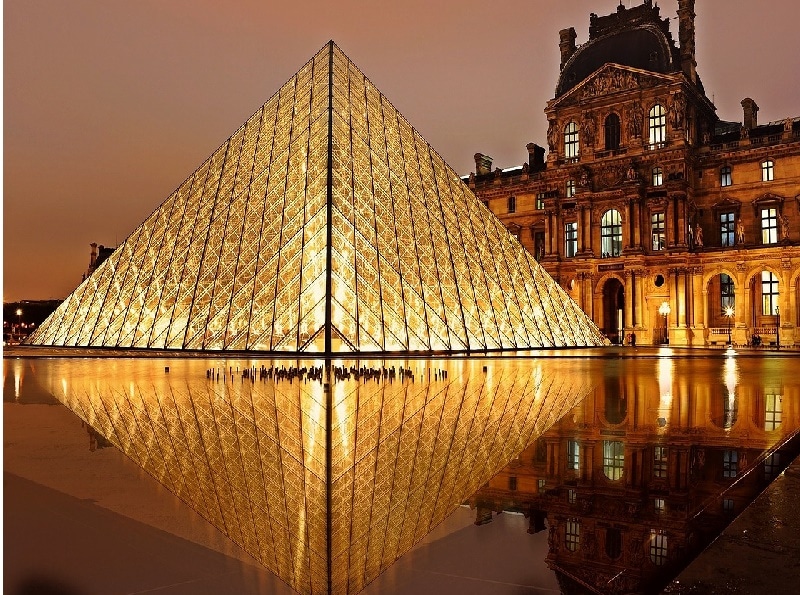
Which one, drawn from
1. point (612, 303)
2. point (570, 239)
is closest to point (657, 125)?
point (570, 239)

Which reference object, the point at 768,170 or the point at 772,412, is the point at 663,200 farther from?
the point at 772,412

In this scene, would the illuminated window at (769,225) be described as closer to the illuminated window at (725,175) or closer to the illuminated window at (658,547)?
the illuminated window at (725,175)

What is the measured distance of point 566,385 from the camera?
11.8 meters

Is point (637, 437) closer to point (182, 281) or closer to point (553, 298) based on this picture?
point (182, 281)

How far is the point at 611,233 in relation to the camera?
41.5 m

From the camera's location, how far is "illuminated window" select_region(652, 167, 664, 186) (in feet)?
130

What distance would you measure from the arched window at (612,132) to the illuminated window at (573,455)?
126 ft

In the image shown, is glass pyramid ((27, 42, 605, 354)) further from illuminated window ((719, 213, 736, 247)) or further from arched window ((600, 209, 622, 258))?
illuminated window ((719, 213, 736, 247))

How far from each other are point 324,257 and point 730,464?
537 inches

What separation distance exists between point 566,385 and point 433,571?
9.16 meters

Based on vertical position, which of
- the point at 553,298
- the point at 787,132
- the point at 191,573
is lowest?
the point at 191,573

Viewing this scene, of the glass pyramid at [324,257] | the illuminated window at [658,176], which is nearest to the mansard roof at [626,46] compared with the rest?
the illuminated window at [658,176]

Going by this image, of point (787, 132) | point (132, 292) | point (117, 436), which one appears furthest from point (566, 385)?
point (787, 132)

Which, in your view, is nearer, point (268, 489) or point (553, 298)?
point (268, 489)
